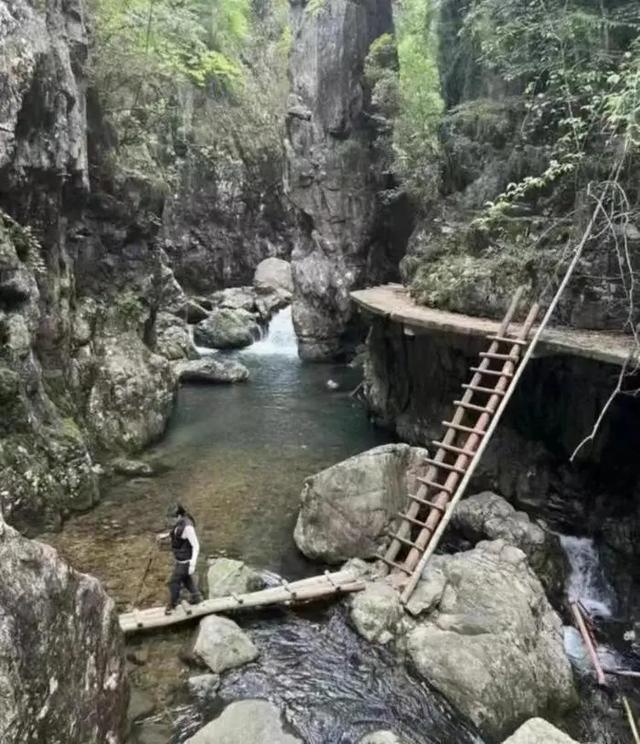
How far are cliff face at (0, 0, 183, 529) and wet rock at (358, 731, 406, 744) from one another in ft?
22.4

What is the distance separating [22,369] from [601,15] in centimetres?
1368

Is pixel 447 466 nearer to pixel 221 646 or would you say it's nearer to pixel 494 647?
pixel 494 647

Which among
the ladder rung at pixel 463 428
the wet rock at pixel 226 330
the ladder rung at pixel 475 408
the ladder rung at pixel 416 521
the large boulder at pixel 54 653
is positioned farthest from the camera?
the wet rock at pixel 226 330

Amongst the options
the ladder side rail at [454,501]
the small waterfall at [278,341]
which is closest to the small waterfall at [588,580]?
the ladder side rail at [454,501]

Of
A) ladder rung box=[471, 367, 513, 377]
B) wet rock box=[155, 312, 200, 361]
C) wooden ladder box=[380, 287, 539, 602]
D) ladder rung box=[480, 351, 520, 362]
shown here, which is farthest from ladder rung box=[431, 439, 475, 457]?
wet rock box=[155, 312, 200, 361]

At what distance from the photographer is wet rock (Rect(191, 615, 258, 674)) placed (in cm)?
802

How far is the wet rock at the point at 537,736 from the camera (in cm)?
617

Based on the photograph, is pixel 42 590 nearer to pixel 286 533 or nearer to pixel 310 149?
pixel 286 533

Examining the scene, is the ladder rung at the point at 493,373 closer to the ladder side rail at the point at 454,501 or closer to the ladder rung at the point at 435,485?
the ladder side rail at the point at 454,501

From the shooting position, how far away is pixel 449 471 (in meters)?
10.7

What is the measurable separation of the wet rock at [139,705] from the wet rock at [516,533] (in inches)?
252

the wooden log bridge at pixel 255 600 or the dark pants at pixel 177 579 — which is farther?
the dark pants at pixel 177 579

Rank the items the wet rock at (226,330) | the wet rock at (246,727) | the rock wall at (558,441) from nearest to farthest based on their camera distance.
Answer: the wet rock at (246,727) → the rock wall at (558,441) → the wet rock at (226,330)

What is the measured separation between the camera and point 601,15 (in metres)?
12.9
